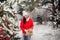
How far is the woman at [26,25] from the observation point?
191cm

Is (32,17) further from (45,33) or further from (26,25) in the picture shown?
(45,33)

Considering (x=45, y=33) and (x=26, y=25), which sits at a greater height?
(x=26, y=25)

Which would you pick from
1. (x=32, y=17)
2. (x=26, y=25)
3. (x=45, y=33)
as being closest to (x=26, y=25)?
(x=26, y=25)

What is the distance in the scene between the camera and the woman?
6.28 feet

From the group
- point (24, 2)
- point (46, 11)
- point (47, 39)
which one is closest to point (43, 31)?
point (47, 39)

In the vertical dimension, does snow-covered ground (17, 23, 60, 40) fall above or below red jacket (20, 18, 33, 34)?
below

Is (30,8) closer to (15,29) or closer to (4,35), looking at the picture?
(15,29)

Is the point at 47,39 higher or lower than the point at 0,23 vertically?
lower

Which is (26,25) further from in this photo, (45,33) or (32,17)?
(45,33)

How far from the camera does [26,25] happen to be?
1.93 meters

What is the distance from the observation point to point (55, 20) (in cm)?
194

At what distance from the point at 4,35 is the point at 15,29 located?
146 mm

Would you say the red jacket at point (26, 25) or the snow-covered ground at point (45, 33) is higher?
the red jacket at point (26, 25)

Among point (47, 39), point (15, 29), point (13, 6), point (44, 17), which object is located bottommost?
point (47, 39)
